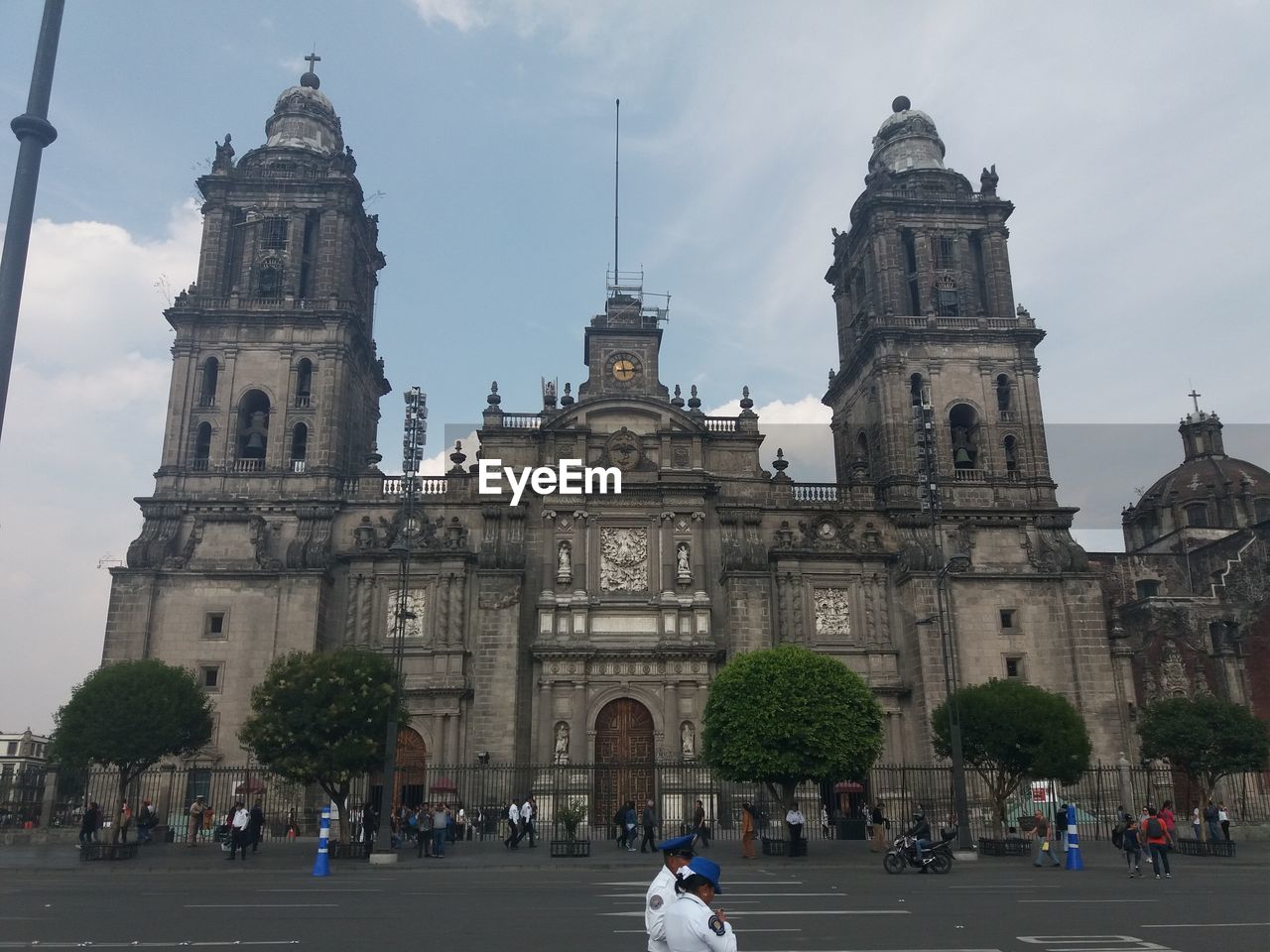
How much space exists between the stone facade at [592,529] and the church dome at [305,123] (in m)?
1.16

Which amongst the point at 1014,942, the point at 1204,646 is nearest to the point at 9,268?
the point at 1014,942

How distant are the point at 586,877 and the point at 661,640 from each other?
18.3m

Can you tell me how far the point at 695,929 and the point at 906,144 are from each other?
51.6 meters

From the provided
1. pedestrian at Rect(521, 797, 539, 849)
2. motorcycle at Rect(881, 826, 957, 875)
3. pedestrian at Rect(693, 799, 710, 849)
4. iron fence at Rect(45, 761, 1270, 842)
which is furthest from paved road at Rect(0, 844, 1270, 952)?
iron fence at Rect(45, 761, 1270, 842)

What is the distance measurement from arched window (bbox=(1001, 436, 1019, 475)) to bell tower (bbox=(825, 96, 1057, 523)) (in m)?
0.06

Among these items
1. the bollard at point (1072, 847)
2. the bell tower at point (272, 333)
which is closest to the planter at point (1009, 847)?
the bollard at point (1072, 847)

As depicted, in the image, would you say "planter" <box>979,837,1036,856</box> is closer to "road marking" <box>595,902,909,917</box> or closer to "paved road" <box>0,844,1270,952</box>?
"paved road" <box>0,844,1270,952</box>

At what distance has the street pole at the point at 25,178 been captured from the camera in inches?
353

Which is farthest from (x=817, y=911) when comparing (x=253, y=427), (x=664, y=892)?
(x=253, y=427)

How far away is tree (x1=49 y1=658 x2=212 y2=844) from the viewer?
31766 millimetres

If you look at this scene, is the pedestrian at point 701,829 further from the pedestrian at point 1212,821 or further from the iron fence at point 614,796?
the pedestrian at point 1212,821

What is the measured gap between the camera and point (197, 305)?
4472 cm

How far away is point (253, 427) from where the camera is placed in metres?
44.6

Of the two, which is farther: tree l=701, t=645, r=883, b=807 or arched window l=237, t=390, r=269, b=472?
arched window l=237, t=390, r=269, b=472
